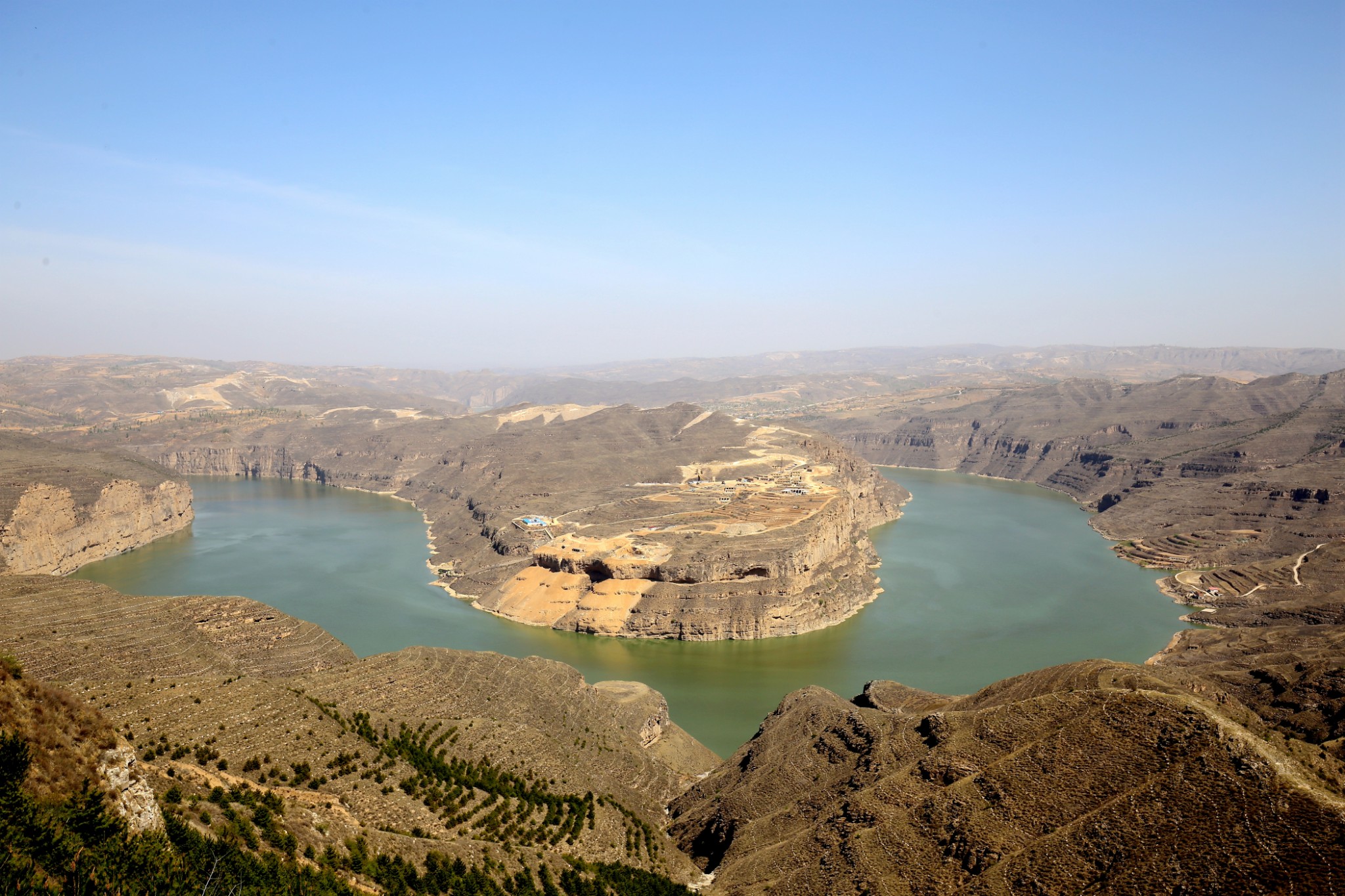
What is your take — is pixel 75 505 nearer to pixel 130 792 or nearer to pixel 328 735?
pixel 328 735

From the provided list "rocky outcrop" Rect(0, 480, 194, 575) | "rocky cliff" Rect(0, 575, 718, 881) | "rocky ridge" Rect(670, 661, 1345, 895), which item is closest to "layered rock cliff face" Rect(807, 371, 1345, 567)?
"rocky ridge" Rect(670, 661, 1345, 895)

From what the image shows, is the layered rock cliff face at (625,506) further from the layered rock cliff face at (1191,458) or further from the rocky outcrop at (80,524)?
the layered rock cliff face at (1191,458)

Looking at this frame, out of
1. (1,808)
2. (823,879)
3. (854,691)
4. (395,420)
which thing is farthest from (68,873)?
(395,420)

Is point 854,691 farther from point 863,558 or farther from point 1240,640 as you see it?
point 863,558

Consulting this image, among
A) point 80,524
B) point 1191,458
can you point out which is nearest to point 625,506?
point 80,524

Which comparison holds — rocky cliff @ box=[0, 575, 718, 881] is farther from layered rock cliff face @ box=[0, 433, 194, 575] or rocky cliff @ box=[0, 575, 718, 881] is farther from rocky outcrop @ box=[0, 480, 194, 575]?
layered rock cliff face @ box=[0, 433, 194, 575]

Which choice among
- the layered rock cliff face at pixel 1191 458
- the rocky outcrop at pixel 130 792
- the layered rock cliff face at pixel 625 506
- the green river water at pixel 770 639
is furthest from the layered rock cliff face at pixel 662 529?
the rocky outcrop at pixel 130 792

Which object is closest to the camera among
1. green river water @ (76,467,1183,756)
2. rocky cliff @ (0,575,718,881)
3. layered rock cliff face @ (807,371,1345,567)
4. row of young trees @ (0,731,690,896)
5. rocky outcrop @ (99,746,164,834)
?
row of young trees @ (0,731,690,896)
